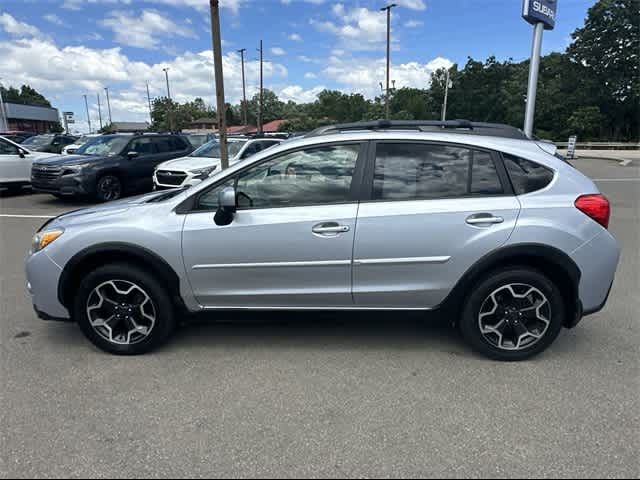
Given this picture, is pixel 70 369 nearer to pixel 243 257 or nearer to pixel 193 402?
pixel 193 402

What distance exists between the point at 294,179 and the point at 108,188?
9006 mm

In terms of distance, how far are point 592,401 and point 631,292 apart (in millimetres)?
2559

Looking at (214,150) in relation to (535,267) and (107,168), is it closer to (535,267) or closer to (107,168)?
(107,168)

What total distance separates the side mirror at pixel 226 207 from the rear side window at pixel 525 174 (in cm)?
196

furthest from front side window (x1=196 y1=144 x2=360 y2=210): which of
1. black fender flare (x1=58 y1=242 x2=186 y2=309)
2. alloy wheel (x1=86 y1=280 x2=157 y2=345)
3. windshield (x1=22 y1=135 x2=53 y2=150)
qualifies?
windshield (x1=22 y1=135 x2=53 y2=150)

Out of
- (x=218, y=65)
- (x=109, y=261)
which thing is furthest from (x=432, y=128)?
(x=218, y=65)

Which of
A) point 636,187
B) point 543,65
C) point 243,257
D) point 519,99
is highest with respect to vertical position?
point 543,65

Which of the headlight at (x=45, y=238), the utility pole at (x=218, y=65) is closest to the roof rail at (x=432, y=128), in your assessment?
the headlight at (x=45, y=238)

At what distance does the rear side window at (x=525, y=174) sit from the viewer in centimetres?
320

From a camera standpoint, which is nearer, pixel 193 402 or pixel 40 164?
pixel 193 402

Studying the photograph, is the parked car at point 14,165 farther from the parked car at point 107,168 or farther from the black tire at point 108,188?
the black tire at point 108,188

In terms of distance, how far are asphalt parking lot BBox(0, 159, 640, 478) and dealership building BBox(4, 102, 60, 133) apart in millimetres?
74252

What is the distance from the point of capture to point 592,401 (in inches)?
110

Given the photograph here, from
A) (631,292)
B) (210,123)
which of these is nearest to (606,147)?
(631,292)
